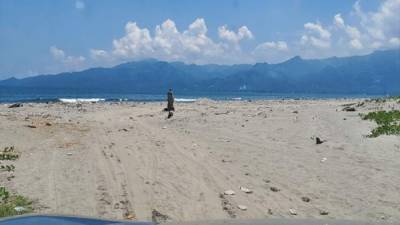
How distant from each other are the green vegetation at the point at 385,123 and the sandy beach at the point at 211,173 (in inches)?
16.5

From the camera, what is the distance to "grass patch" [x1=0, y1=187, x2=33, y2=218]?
855 centimetres

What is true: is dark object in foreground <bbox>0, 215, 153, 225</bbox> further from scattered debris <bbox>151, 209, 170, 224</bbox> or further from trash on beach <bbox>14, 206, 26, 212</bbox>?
trash on beach <bbox>14, 206, 26, 212</bbox>

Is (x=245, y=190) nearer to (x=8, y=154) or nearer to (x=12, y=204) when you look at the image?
(x=12, y=204)

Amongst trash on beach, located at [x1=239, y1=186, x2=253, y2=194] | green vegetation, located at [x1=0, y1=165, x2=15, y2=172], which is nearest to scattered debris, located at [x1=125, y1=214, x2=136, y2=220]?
trash on beach, located at [x1=239, y1=186, x2=253, y2=194]

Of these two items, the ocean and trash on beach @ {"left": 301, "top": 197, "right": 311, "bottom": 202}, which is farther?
the ocean

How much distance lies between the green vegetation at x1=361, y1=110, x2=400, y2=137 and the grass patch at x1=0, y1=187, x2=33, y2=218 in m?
10.5

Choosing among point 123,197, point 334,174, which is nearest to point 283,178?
point 334,174

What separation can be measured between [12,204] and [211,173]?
14.8ft

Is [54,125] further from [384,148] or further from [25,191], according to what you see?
[384,148]

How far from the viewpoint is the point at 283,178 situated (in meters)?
11.5

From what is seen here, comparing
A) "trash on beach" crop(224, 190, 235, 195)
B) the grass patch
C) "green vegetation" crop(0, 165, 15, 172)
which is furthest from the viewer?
"green vegetation" crop(0, 165, 15, 172)

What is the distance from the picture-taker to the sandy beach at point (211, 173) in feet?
30.2

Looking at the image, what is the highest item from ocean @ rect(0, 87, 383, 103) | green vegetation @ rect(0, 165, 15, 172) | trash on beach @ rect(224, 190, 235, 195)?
green vegetation @ rect(0, 165, 15, 172)

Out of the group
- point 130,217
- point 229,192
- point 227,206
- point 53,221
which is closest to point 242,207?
point 227,206
